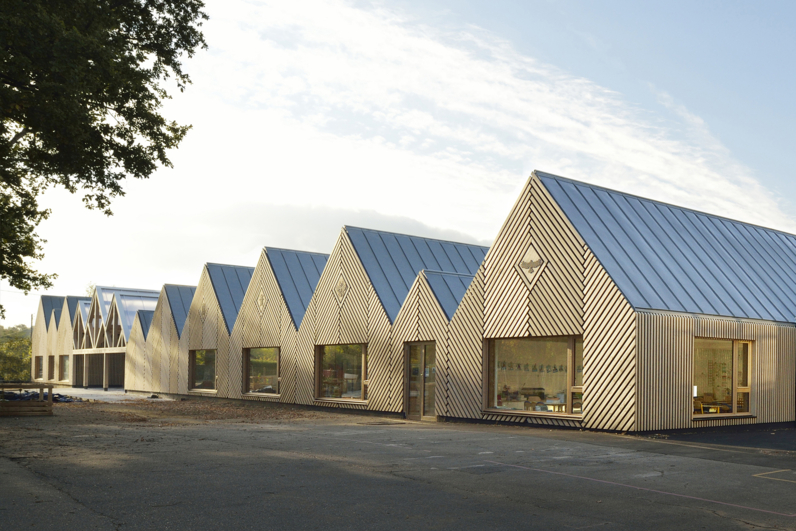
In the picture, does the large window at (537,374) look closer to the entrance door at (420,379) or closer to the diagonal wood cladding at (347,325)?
the entrance door at (420,379)

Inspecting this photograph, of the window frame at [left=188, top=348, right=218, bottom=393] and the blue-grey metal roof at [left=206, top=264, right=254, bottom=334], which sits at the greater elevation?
the blue-grey metal roof at [left=206, top=264, right=254, bottom=334]

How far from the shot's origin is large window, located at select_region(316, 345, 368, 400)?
79.6 feet

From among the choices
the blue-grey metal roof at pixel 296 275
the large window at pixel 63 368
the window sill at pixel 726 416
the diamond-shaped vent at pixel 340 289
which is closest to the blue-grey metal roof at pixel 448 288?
the diamond-shaped vent at pixel 340 289

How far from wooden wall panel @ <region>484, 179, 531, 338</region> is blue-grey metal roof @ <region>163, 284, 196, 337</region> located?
22.6m

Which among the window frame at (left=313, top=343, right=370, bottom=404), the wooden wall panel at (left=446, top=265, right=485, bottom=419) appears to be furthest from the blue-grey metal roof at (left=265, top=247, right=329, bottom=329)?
the wooden wall panel at (left=446, top=265, right=485, bottom=419)

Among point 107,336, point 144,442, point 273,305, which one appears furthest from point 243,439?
point 107,336

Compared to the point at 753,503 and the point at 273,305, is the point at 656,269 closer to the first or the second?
the point at 753,503

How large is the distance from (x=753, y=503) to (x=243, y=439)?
9.27m

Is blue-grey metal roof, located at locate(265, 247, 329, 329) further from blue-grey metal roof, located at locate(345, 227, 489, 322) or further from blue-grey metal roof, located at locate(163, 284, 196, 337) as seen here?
blue-grey metal roof, located at locate(163, 284, 196, 337)

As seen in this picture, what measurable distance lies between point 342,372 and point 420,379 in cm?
437

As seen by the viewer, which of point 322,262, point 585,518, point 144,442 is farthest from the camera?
point 322,262

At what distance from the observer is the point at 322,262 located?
32.2m

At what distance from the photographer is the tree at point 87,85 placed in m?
11.6

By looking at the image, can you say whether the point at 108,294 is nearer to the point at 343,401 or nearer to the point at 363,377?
the point at 343,401
